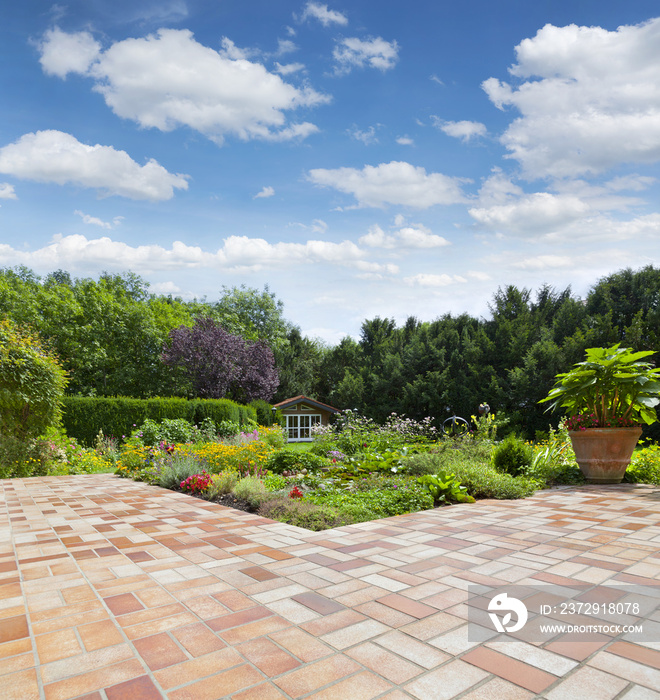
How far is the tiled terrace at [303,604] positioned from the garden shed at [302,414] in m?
22.4

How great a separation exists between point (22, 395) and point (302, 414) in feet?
63.8

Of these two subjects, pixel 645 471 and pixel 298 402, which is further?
pixel 298 402

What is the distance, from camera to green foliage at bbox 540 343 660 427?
6.39 m

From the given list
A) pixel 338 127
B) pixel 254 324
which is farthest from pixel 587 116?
pixel 254 324

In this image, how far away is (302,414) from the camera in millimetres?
27844

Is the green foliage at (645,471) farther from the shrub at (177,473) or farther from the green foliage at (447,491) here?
the shrub at (177,473)

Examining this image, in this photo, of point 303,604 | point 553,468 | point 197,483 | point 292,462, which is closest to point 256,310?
point 292,462

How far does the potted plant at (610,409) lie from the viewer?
639 centimetres

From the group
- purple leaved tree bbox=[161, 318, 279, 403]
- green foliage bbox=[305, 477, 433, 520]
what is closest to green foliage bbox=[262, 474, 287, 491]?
green foliage bbox=[305, 477, 433, 520]

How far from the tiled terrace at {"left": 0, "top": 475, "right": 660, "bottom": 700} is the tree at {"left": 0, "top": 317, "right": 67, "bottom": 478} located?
5.52m

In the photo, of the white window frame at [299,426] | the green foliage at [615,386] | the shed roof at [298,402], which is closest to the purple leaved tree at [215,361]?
the shed roof at [298,402]

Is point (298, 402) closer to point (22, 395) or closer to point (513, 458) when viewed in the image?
point (22, 395)

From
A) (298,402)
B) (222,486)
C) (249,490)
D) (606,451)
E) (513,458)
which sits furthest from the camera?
(298,402)

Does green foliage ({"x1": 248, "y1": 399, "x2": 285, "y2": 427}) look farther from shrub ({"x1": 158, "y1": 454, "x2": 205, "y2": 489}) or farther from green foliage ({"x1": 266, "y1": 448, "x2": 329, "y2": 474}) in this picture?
shrub ({"x1": 158, "y1": 454, "x2": 205, "y2": 489})
